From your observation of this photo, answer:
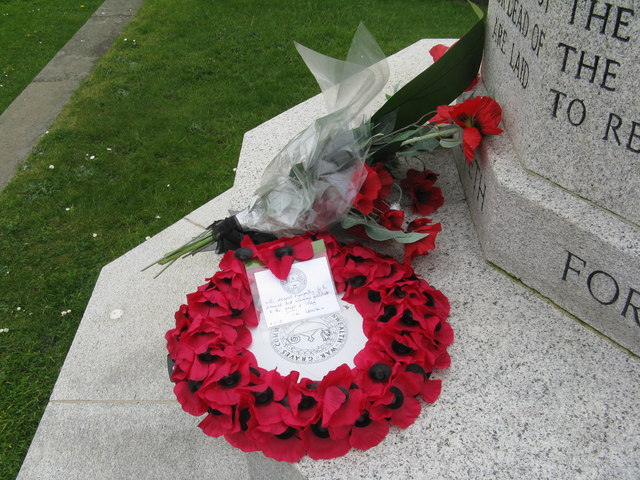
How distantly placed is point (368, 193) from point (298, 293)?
0.39 m

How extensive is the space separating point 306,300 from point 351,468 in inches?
21.4

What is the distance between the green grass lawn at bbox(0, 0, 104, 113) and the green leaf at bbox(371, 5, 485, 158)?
4.09 metres

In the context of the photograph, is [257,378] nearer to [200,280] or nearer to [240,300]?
[240,300]

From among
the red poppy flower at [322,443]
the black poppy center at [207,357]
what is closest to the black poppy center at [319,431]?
the red poppy flower at [322,443]

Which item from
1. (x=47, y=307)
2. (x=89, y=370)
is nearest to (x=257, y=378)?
(x=89, y=370)

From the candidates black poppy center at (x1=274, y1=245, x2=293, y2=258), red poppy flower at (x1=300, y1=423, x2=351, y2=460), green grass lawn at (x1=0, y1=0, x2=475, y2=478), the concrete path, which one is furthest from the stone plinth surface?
the concrete path

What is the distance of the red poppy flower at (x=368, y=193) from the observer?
193 cm

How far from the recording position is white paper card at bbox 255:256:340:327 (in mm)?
1823

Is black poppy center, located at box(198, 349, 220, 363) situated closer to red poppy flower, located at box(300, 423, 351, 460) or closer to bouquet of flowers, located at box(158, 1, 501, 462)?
bouquet of flowers, located at box(158, 1, 501, 462)

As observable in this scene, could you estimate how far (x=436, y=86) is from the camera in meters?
2.18

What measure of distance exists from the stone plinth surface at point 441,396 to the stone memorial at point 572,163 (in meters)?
0.11

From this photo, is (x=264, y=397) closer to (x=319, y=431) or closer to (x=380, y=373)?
(x=319, y=431)

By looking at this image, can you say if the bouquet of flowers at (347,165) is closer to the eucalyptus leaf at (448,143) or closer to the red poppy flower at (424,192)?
the eucalyptus leaf at (448,143)

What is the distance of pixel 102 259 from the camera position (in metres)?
3.40
